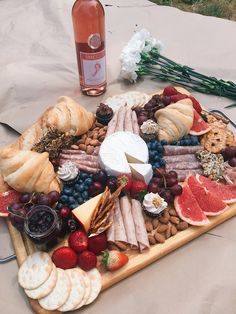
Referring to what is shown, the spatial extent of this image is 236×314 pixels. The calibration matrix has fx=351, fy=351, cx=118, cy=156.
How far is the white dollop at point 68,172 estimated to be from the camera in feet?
5.61

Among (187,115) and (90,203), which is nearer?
(90,203)

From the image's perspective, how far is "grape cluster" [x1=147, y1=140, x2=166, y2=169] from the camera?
6.05 feet

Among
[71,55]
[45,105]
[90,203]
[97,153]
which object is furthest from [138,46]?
[90,203]

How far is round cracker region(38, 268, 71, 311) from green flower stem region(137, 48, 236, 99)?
5.55 feet

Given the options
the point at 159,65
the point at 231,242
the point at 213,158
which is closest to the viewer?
the point at 231,242

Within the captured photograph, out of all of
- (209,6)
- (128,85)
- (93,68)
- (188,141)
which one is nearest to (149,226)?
(188,141)

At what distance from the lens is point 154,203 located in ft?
5.25

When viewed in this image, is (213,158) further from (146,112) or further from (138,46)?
(138,46)

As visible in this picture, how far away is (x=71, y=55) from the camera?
2.84 metres

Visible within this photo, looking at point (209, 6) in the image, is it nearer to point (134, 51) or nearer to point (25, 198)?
point (134, 51)

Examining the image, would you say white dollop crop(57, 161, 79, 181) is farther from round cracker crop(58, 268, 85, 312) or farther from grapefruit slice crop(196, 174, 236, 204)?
grapefruit slice crop(196, 174, 236, 204)

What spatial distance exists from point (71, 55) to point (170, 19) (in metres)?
1.04

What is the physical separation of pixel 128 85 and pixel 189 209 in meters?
1.29

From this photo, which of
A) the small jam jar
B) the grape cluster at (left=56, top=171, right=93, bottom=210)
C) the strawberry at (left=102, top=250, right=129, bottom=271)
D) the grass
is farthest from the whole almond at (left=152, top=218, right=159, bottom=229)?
the grass
